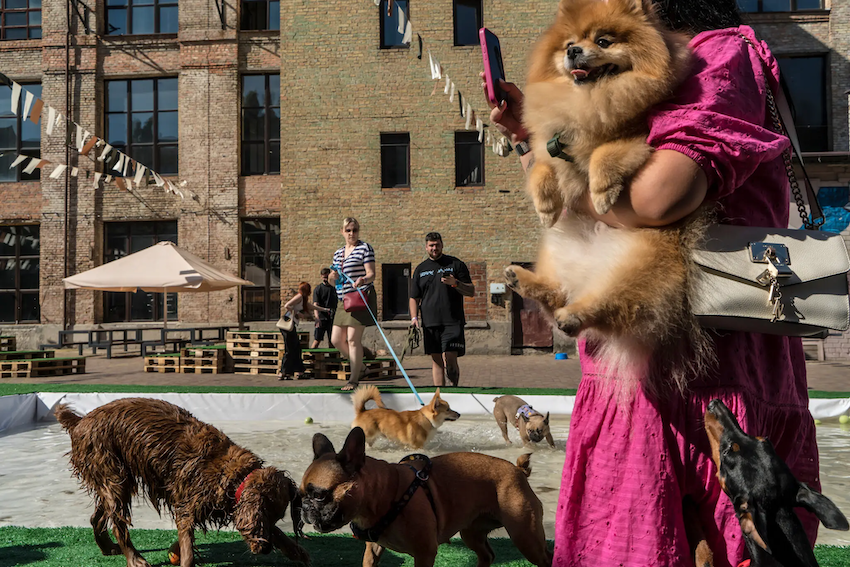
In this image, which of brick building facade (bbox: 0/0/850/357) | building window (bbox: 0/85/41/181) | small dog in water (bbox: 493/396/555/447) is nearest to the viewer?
small dog in water (bbox: 493/396/555/447)

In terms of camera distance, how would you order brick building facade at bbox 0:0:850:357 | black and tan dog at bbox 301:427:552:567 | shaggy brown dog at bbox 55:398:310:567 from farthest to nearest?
brick building facade at bbox 0:0:850:357, shaggy brown dog at bbox 55:398:310:567, black and tan dog at bbox 301:427:552:567

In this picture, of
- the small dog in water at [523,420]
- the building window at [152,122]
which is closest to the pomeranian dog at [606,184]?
the small dog in water at [523,420]

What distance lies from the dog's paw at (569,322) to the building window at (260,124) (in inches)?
856

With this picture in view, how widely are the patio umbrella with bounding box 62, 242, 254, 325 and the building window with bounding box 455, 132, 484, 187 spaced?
7.76 metres

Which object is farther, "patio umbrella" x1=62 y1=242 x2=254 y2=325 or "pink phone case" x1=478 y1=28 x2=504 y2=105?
"patio umbrella" x1=62 y1=242 x2=254 y2=325

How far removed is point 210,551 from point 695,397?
309 centimetres

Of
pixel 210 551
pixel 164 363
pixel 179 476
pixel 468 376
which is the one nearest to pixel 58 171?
pixel 164 363

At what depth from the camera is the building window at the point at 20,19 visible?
76.8ft

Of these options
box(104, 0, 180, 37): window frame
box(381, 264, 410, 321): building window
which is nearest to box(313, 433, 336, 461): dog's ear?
box(381, 264, 410, 321): building window

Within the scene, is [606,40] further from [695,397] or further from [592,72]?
[695,397]

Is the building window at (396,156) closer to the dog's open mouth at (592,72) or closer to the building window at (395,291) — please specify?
the building window at (395,291)

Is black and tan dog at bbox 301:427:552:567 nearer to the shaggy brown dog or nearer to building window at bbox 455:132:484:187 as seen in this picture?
the shaggy brown dog

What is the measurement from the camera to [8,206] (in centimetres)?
2322

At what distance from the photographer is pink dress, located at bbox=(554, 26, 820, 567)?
162 cm
